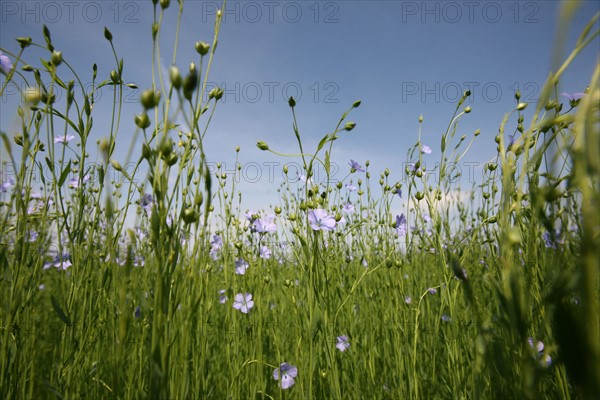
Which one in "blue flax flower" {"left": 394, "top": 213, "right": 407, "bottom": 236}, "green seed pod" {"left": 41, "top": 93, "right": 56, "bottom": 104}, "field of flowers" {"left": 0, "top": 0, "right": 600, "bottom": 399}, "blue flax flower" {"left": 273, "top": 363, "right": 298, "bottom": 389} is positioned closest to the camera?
"field of flowers" {"left": 0, "top": 0, "right": 600, "bottom": 399}

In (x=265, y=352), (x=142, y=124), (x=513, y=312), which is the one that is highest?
(x=142, y=124)

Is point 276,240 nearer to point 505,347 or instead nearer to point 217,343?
point 217,343

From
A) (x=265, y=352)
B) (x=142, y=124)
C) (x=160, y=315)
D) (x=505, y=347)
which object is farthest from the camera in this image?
(x=265, y=352)

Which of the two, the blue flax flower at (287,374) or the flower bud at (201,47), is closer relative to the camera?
the flower bud at (201,47)

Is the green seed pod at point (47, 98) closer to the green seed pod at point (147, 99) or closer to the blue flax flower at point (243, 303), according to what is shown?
the green seed pod at point (147, 99)

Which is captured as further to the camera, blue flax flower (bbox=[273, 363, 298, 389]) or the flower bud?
blue flax flower (bbox=[273, 363, 298, 389])

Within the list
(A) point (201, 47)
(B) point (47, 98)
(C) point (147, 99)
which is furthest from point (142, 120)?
(B) point (47, 98)

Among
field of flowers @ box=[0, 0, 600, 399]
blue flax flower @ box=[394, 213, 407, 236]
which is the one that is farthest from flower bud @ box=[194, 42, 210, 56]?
blue flax flower @ box=[394, 213, 407, 236]

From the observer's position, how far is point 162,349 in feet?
2.24

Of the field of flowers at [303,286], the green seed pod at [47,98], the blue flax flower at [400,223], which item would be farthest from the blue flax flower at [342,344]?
the green seed pod at [47,98]

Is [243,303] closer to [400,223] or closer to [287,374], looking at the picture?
[287,374]

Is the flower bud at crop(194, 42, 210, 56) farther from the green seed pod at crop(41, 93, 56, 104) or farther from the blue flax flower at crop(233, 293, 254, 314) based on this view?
the blue flax flower at crop(233, 293, 254, 314)

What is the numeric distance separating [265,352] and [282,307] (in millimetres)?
454

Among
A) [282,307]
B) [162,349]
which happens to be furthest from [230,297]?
[162,349]
